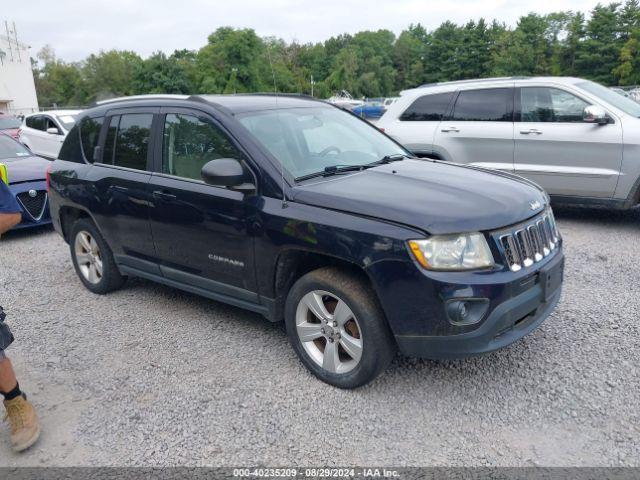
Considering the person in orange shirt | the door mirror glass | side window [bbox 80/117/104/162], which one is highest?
side window [bbox 80/117/104/162]

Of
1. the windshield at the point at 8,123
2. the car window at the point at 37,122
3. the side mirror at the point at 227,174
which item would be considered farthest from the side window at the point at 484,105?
the windshield at the point at 8,123

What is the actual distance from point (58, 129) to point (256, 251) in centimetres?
1147

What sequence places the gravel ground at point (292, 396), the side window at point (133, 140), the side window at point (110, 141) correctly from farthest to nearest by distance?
the side window at point (110, 141) → the side window at point (133, 140) → the gravel ground at point (292, 396)

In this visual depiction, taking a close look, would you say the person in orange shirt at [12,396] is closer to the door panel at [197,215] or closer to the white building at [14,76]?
the door panel at [197,215]

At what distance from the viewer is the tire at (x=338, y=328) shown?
320 cm

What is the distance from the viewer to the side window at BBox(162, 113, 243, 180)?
3914mm

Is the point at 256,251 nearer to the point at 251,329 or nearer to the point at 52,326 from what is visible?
the point at 251,329

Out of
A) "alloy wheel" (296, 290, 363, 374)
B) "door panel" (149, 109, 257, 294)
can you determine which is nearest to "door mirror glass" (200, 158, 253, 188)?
"door panel" (149, 109, 257, 294)

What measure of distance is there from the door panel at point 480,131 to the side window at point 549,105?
0.21 metres

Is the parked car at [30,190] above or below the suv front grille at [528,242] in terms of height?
below

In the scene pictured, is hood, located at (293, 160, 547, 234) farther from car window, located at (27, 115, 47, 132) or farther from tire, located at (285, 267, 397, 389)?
car window, located at (27, 115, 47, 132)

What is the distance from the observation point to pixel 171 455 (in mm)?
2924

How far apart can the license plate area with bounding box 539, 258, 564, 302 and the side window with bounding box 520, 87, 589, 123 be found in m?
4.07

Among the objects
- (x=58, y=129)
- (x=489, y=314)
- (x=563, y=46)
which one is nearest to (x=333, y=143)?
(x=489, y=314)
